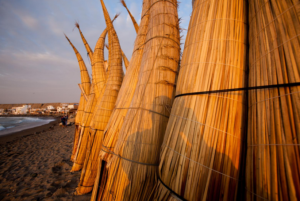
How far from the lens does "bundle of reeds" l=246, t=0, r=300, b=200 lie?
0.61 m

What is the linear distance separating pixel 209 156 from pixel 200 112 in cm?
28

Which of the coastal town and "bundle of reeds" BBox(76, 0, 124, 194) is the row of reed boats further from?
the coastal town

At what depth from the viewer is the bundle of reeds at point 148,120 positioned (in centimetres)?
136

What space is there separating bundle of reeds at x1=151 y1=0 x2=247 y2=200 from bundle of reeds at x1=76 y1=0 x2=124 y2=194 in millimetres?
1777

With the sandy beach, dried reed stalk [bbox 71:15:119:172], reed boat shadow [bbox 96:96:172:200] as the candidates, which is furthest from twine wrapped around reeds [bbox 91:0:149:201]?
the sandy beach

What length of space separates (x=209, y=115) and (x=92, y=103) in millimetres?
3416

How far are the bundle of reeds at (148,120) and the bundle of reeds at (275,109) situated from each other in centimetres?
86

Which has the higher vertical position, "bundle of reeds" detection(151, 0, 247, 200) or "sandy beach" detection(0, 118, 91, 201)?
"bundle of reeds" detection(151, 0, 247, 200)

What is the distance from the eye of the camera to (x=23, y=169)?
431 cm

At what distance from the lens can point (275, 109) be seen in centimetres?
69

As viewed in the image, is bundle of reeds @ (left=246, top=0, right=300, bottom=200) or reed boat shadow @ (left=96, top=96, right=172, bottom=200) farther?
reed boat shadow @ (left=96, top=96, right=172, bottom=200)

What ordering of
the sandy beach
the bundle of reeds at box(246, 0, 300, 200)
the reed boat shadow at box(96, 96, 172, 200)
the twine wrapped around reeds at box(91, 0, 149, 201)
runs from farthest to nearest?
the sandy beach, the twine wrapped around reeds at box(91, 0, 149, 201), the reed boat shadow at box(96, 96, 172, 200), the bundle of reeds at box(246, 0, 300, 200)

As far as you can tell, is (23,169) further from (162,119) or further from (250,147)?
(250,147)

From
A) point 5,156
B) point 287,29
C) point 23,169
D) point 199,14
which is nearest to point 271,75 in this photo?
point 287,29
